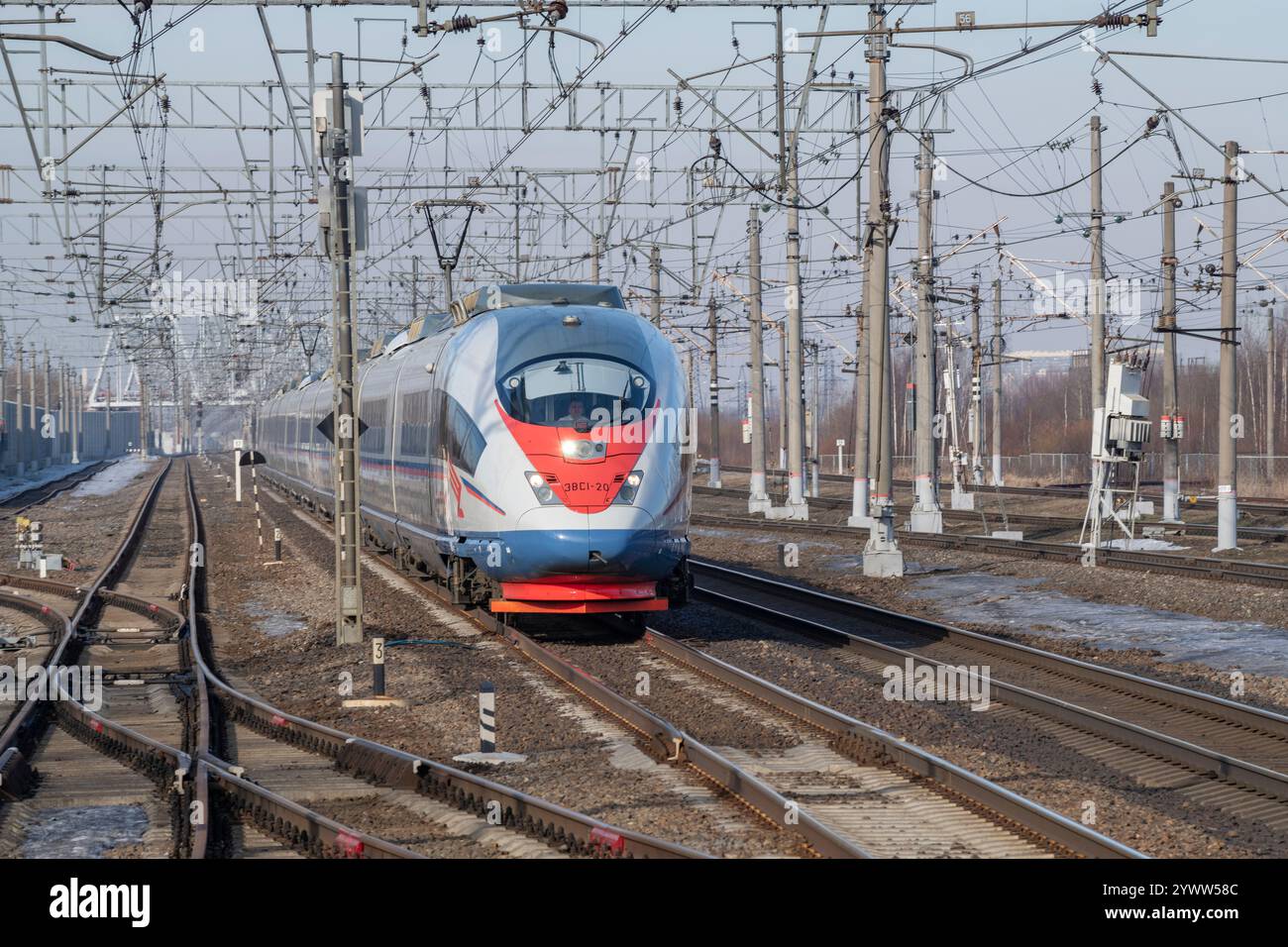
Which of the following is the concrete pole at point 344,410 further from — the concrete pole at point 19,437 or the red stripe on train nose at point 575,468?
the concrete pole at point 19,437

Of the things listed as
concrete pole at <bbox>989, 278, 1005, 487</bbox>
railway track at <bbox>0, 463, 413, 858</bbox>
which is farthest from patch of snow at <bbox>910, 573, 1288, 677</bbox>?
concrete pole at <bbox>989, 278, 1005, 487</bbox>

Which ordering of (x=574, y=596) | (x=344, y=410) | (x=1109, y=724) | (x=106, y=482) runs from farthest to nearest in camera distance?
(x=106, y=482) → (x=344, y=410) → (x=574, y=596) → (x=1109, y=724)

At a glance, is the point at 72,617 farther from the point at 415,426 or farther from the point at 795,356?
the point at 795,356

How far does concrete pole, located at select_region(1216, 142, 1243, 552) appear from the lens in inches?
1152

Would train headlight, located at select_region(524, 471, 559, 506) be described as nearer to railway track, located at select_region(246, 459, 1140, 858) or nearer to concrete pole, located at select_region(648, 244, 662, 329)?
railway track, located at select_region(246, 459, 1140, 858)

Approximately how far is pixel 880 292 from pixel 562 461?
10260 mm

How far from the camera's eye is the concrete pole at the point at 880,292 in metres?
24.4

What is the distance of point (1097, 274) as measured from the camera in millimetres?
37125

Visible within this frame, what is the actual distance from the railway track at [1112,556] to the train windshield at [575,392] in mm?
11135

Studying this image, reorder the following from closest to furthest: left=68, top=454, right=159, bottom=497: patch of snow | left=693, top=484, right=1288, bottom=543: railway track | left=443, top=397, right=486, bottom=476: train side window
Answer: left=443, top=397, right=486, bottom=476: train side window, left=693, top=484, right=1288, bottom=543: railway track, left=68, top=454, right=159, bottom=497: patch of snow

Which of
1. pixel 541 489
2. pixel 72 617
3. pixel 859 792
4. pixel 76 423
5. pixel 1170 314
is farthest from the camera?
pixel 76 423

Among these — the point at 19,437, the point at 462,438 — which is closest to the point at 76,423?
the point at 19,437

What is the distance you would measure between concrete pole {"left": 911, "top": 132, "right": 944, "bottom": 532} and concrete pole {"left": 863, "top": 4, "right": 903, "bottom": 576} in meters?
4.74

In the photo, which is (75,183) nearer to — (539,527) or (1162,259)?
(539,527)
